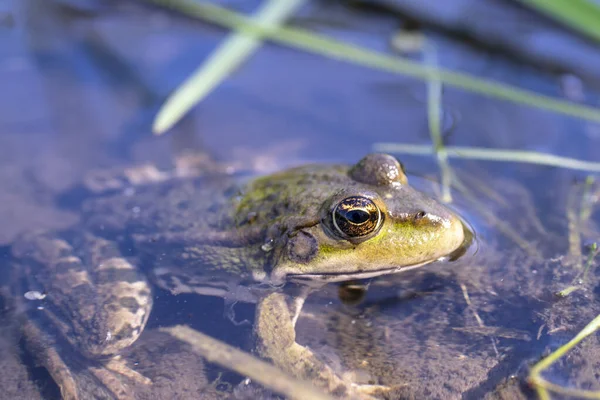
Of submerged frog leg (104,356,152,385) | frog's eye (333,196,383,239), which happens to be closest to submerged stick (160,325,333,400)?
submerged frog leg (104,356,152,385)

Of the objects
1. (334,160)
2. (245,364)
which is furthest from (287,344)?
(334,160)

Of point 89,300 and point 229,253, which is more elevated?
point 229,253

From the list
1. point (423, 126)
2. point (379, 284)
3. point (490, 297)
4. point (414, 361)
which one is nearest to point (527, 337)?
point (490, 297)

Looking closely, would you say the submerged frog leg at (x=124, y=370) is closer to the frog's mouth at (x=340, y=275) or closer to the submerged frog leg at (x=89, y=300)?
the submerged frog leg at (x=89, y=300)

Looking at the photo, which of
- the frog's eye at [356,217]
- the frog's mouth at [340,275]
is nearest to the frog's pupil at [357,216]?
the frog's eye at [356,217]

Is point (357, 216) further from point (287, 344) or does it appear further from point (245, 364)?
point (245, 364)

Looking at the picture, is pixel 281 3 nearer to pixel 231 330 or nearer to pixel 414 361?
pixel 231 330

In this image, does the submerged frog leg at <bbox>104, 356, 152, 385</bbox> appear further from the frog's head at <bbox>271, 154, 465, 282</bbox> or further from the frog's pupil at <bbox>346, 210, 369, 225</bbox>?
the frog's pupil at <bbox>346, 210, 369, 225</bbox>
